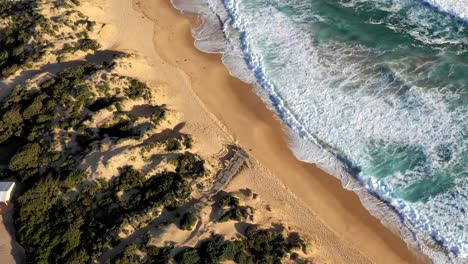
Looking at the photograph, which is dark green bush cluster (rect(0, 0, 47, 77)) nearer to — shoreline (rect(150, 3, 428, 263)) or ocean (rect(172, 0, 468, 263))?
shoreline (rect(150, 3, 428, 263))

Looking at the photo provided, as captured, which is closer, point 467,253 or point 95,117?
point 467,253

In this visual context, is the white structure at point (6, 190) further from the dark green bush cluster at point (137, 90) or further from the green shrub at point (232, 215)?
the green shrub at point (232, 215)

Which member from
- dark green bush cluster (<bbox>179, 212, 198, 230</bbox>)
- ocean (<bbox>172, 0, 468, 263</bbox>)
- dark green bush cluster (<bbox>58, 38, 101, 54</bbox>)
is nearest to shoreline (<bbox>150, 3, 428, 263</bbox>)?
ocean (<bbox>172, 0, 468, 263</bbox>)

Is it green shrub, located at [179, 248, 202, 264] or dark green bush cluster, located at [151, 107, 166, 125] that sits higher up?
dark green bush cluster, located at [151, 107, 166, 125]

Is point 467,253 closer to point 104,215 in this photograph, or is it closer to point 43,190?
point 104,215

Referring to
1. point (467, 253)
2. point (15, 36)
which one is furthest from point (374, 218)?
point (15, 36)

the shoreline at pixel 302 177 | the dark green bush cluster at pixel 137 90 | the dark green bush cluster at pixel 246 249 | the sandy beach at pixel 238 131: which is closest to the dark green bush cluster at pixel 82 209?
the sandy beach at pixel 238 131

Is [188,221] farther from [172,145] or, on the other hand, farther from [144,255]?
[172,145]
